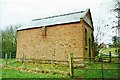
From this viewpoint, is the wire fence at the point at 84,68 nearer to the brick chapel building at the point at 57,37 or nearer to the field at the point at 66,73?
the field at the point at 66,73

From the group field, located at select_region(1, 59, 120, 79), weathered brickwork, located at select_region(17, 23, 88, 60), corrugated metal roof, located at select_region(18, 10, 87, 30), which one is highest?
corrugated metal roof, located at select_region(18, 10, 87, 30)

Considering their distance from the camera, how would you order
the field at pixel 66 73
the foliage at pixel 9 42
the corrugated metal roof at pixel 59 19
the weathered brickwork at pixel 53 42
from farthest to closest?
1. the foliage at pixel 9 42
2. the corrugated metal roof at pixel 59 19
3. the weathered brickwork at pixel 53 42
4. the field at pixel 66 73

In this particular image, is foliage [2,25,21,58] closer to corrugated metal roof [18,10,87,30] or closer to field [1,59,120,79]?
corrugated metal roof [18,10,87,30]

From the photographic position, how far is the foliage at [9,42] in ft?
101

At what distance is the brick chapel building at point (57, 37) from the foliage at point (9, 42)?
16.9 ft

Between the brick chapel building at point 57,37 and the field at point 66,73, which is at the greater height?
the brick chapel building at point 57,37

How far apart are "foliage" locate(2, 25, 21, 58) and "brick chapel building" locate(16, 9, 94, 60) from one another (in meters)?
5.16

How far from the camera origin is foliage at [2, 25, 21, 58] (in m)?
30.8

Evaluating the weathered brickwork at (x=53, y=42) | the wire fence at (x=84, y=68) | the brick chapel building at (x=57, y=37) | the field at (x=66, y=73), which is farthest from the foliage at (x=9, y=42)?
the field at (x=66, y=73)

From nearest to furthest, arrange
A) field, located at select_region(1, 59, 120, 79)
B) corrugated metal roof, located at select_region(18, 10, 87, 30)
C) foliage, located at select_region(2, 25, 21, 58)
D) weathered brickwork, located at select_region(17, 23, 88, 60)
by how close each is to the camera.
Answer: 1. field, located at select_region(1, 59, 120, 79)
2. weathered brickwork, located at select_region(17, 23, 88, 60)
3. corrugated metal roof, located at select_region(18, 10, 87, 30)
4. foliage, located at select_region(2, 25, 21, 58)

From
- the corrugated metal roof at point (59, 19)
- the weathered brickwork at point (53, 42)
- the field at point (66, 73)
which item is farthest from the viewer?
the corrugated metal roof at point (59, 19)

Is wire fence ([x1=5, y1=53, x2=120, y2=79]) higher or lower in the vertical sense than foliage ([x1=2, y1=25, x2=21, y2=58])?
lower

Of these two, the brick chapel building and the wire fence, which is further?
the brick chapel building

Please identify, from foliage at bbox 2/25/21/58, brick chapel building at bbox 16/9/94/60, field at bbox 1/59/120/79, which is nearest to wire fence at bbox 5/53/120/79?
field at bbox 1/59/120/79
